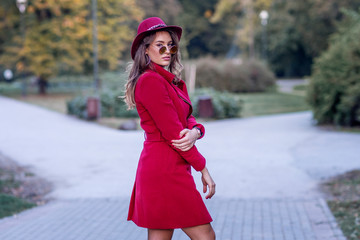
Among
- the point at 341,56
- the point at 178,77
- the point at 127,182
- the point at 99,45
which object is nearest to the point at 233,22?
the point at 99,45

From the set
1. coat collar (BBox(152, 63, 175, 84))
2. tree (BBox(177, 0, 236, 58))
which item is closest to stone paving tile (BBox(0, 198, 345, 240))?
coat collar (BBox(152, 63, 175, 84))

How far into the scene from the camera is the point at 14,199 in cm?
630

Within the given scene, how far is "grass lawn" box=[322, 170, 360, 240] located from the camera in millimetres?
4922

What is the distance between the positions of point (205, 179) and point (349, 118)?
11873 mm

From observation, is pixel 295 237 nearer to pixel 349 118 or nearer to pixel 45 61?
pixel 349 118

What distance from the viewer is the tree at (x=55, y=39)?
3117 centimetres

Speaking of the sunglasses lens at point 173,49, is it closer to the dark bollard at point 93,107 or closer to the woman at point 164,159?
the woman at point 164,159

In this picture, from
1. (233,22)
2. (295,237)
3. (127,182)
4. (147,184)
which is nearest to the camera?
(147,184)

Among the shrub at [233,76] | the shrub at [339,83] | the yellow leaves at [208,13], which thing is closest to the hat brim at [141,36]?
the shrub at [339,83]

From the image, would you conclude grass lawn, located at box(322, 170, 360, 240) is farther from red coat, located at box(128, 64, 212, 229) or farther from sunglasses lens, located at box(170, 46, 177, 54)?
sunglasses lens, located at box(170, 46, 177, 54)

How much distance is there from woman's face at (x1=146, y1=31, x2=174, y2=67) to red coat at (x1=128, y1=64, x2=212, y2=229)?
115mm

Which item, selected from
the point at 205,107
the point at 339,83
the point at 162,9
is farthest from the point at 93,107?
the point at 162,9

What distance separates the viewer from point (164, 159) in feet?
8.73

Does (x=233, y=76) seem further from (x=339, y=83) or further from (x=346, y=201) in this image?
(x=346, y=201)
